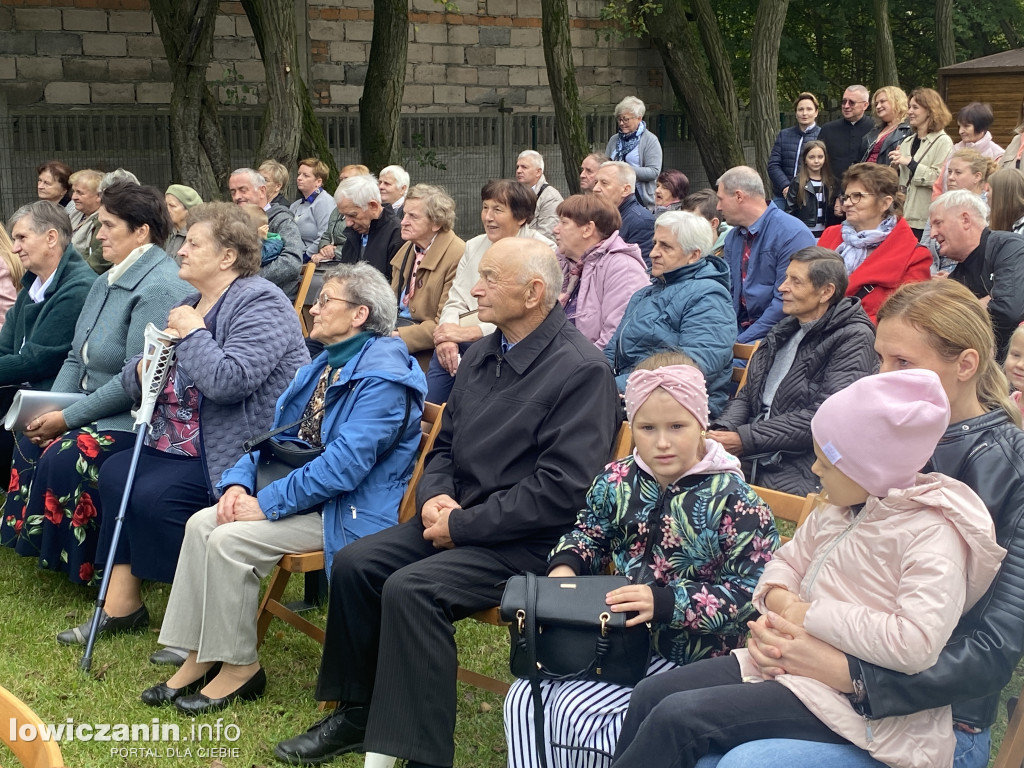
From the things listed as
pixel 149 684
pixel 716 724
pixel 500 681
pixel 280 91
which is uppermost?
pixel 280 91

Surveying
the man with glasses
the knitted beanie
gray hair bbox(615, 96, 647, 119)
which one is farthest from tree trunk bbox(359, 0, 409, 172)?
the knitted beanie

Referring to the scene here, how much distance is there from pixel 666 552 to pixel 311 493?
1.34 meters

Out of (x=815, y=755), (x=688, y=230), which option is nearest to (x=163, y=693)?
(x=815, y=755)

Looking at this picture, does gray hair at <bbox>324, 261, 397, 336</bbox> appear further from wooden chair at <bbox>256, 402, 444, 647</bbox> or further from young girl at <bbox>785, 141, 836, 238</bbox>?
young girl at <bbox>785, 141, 836, 238</bbox>

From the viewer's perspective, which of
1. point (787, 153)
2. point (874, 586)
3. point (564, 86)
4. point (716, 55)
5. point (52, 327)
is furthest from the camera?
point (716, 55)

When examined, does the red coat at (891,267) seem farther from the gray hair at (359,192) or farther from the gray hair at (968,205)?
the gray hair at (359,192)

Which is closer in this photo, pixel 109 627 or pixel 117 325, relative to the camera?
pixel 109 627

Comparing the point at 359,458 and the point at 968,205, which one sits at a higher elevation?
the point at 968,205

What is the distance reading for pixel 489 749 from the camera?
3.62 m

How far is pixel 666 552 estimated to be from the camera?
305cm

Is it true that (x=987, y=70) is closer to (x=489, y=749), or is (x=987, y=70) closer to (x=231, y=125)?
(x=231, y=125)

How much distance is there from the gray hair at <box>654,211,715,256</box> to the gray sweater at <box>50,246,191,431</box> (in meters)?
2.12

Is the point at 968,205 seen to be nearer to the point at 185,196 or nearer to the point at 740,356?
the point at 740,356

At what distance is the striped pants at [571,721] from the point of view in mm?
2924
